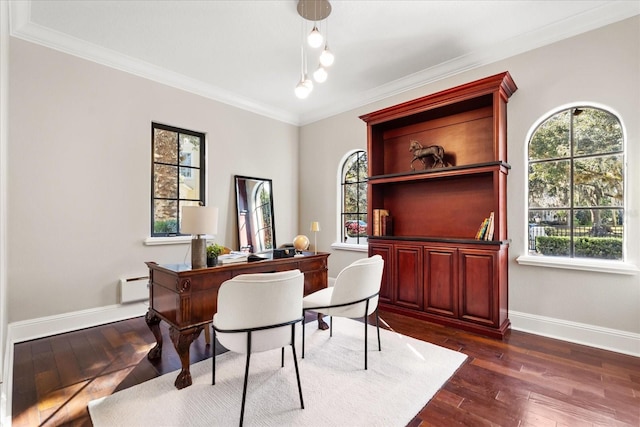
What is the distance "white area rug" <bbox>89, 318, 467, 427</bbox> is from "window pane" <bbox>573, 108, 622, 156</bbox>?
7.64 feet

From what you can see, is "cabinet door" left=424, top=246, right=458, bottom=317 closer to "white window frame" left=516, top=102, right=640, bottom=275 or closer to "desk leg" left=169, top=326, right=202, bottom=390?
"white window frame" left=516, top=102, right=640, bottom=275

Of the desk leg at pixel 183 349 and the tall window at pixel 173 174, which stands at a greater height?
the tall window at pixel 173 174

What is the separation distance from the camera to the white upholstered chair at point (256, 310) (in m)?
1.70

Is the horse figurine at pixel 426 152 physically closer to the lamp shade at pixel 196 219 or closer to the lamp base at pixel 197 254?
the lamp shade at pixel 196 219

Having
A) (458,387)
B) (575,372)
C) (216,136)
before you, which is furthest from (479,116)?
(216,136)

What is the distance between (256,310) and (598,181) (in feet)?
10.9

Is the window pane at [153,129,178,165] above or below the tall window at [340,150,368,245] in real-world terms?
above

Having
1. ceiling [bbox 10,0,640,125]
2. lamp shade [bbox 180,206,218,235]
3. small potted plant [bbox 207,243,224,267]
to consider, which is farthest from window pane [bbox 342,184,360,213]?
lamp shade [bbox 180,206,218,235]

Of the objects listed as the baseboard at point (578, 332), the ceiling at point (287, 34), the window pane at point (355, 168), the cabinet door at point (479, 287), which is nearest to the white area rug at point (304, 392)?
the cabinet door at point (479, 287)

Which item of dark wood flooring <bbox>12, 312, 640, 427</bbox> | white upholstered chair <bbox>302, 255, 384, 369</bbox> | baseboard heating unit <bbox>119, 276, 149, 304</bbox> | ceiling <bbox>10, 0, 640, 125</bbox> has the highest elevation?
ceiling <bbox>10, 0, 640, 125</bbox>

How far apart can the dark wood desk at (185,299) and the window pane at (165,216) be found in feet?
5.31

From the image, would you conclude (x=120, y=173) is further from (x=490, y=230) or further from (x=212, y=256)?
(x=490, y=230)

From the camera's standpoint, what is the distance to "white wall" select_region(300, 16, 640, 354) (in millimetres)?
2627

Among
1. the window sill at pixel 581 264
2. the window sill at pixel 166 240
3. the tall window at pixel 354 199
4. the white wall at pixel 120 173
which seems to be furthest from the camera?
the tall window at pixel 354 199
